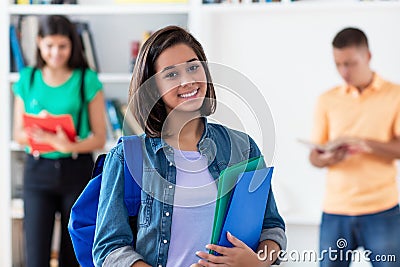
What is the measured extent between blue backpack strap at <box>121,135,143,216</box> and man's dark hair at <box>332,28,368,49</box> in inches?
73.8

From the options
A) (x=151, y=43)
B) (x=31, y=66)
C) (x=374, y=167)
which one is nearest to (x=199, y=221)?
(x=151, y=43)

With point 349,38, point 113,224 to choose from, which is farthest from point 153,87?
point 349,38

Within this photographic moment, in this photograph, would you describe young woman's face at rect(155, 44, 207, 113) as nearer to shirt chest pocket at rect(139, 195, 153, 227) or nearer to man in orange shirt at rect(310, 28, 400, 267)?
shirt chest pocket at rect(139, 195, 153, 227)

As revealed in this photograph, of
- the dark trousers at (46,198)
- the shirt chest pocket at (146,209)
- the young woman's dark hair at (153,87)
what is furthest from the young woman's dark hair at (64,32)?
the shirt chest pocket at (146,209)

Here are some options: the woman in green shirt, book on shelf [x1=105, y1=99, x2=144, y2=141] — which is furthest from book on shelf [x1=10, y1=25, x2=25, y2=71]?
book on shelf [x1=105, y1=99, x2=144, y2=141]

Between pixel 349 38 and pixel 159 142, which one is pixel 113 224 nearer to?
pixel 159 142

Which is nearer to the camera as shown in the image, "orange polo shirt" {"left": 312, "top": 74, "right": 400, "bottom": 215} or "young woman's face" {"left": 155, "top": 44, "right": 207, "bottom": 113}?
"young woman's face" {"left": 155, "top": 44, "right": 207, "bottom": 113}

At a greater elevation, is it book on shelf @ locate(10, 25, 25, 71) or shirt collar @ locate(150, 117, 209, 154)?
shirt collar @ locate(150, 117, 209, 154)

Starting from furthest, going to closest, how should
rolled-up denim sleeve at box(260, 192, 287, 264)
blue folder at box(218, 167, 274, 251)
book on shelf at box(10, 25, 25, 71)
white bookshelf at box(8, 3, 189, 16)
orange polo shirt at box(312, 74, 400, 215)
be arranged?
book on shelf at box(10, 25, 25, 71) < white bookshelf at box(8, 3, 189, 16) < orange polo shirt at box(312, 74, 400, 215) < rolled-up denim sleeve at box(260, 192, 287, 264) < blue folder at box(218, 167, 274, 251)

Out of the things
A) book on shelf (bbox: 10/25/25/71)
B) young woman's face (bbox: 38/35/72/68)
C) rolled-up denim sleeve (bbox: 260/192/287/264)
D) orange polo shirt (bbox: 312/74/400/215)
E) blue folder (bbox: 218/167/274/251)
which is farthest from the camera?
book on shelf (bbox: 10/25/25/71)

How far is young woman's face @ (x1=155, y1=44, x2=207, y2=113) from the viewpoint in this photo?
138 centimetres

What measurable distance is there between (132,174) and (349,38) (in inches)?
76.1

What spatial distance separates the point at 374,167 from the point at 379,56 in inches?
19.0

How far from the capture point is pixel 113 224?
53.6 inches
